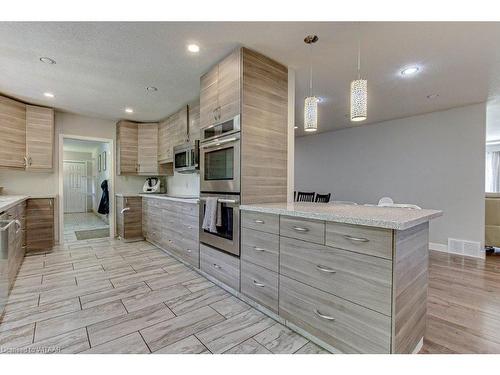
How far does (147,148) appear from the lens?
480cm

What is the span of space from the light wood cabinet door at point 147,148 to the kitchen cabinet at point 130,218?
0.68 metres

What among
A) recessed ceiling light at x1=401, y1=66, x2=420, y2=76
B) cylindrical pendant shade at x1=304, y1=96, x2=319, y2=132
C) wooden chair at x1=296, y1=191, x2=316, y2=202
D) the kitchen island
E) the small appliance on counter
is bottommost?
the kitchen island

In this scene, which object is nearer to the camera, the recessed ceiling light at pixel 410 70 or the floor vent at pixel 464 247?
the recessed ceiling light at pixel 410 70

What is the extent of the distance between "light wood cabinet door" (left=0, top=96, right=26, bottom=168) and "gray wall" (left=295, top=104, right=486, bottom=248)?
5948mm

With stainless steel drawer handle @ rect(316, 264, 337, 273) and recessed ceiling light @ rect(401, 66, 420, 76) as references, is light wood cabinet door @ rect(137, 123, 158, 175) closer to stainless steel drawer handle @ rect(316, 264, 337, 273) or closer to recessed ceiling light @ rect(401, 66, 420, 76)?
stainless steel drawer handle @ rect(316, 264, 337, 273)

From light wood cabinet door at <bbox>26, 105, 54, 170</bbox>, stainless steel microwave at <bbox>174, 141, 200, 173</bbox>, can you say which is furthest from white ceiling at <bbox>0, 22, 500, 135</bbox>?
stainless steel microwave at <bbox>174, 141, 200, 173</bbox>

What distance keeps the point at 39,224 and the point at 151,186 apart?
6.34 feet

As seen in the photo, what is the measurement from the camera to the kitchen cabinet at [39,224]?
3617 millimetres

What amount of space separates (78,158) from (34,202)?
558 centimetres

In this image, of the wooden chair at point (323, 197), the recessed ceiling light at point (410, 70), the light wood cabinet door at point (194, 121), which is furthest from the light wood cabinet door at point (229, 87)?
the wooden chair at point (323, 197)

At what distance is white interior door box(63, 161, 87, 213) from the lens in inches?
319

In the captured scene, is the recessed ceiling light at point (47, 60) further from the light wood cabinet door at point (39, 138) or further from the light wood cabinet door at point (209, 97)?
the light wood cabinet door at point (39, 138)

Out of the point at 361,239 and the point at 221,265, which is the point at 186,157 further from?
the point at 361,239

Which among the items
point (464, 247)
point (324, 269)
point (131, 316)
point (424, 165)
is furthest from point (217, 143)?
point (464, 247)
